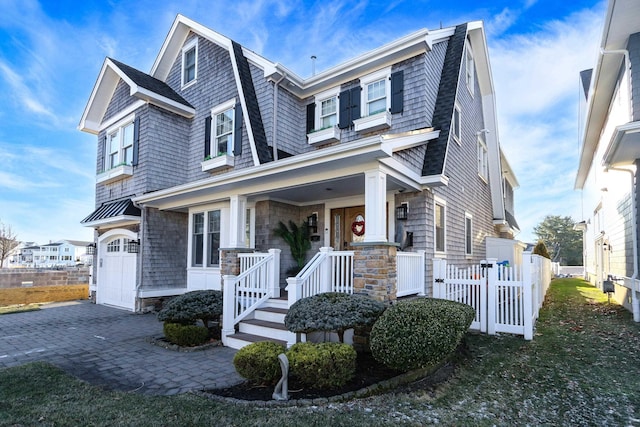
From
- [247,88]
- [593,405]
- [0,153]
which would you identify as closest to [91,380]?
[593,405]

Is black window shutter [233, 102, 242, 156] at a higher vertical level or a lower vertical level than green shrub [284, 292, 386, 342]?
higher

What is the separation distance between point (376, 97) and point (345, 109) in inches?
35.3

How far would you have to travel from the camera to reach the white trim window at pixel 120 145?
1242cm

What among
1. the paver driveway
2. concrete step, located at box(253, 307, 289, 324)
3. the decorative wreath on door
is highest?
the decorative wreath on door

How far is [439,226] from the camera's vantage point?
917 cm

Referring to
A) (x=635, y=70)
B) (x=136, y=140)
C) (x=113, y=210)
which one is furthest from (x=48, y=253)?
(x=635, y=70)

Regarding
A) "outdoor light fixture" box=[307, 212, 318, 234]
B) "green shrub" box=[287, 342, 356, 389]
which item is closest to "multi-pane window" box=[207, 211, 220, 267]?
"outdoor light fixture" box=[307, 212, 318, 234]

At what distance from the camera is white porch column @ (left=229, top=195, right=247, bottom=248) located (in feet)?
28.4

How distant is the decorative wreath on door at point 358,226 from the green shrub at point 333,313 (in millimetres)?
3430

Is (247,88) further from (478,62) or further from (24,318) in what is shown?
(24,318)

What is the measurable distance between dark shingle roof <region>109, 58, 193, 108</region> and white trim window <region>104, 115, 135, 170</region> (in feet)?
3.77

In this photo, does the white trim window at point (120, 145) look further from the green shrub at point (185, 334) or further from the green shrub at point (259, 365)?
the green shrub at point (259, 365)

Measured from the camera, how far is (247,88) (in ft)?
35.6

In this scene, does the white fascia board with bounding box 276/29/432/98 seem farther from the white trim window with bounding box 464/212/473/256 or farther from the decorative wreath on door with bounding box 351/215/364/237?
the white trim window with bounding box 464/212/473/256
